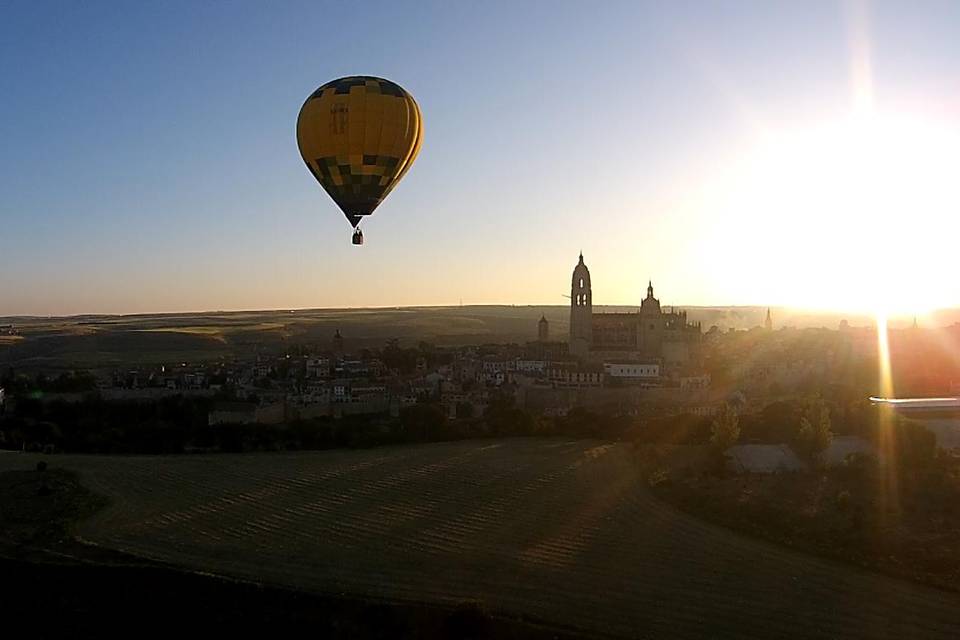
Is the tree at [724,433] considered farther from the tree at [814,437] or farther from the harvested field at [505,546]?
the harvested field at [505,546]

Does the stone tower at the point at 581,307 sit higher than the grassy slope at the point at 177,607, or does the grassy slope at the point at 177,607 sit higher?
the stone tower at the point at 581,307

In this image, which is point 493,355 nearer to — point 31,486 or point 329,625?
point 31,486

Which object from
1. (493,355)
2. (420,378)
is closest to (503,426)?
(420,378)

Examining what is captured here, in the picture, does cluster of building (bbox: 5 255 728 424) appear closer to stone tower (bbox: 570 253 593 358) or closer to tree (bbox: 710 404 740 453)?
stone tower (bbox: 570 253 593 358)

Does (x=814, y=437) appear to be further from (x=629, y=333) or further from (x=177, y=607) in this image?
(x=629, y=333)

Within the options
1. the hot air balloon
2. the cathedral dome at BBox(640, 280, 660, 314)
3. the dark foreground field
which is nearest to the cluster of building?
the cathedral dome at BBox(640, 280, 660, 314)

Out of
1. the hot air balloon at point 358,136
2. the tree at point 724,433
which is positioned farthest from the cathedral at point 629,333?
the hot air balloon at point 358,136
